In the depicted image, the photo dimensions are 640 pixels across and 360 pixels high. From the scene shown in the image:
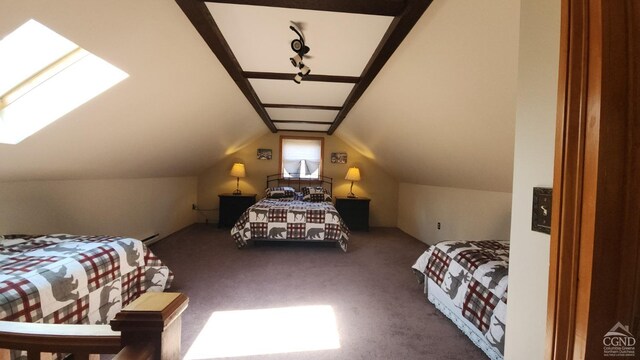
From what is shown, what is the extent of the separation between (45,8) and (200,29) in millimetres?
798

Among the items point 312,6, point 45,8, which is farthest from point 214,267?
point 312,6

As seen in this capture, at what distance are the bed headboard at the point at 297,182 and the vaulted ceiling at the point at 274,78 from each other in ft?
7.54

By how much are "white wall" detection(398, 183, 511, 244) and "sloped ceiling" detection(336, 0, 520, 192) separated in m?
0.19

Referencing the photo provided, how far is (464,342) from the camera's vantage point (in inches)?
73.8

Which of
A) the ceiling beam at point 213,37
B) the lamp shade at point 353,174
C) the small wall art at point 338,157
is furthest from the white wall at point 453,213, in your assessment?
the ceiling beam at point 213,37

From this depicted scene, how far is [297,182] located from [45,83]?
4303 mm

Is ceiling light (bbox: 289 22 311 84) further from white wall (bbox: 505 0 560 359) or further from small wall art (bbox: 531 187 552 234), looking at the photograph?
small wall art (bbox: 531 187 552 234)

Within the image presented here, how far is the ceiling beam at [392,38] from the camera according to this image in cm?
156

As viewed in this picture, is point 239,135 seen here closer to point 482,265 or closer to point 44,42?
point 44,42

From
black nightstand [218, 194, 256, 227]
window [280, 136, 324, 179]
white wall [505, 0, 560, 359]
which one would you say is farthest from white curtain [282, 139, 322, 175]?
white wall [505, 0, 560, 359]

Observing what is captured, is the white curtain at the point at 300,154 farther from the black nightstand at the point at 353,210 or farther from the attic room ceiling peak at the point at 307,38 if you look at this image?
the attic room ceiling peak at the point at 307,38

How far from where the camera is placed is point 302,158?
591cm

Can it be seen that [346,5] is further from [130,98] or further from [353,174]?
[353,174]

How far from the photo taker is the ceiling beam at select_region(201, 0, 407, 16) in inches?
62.4
